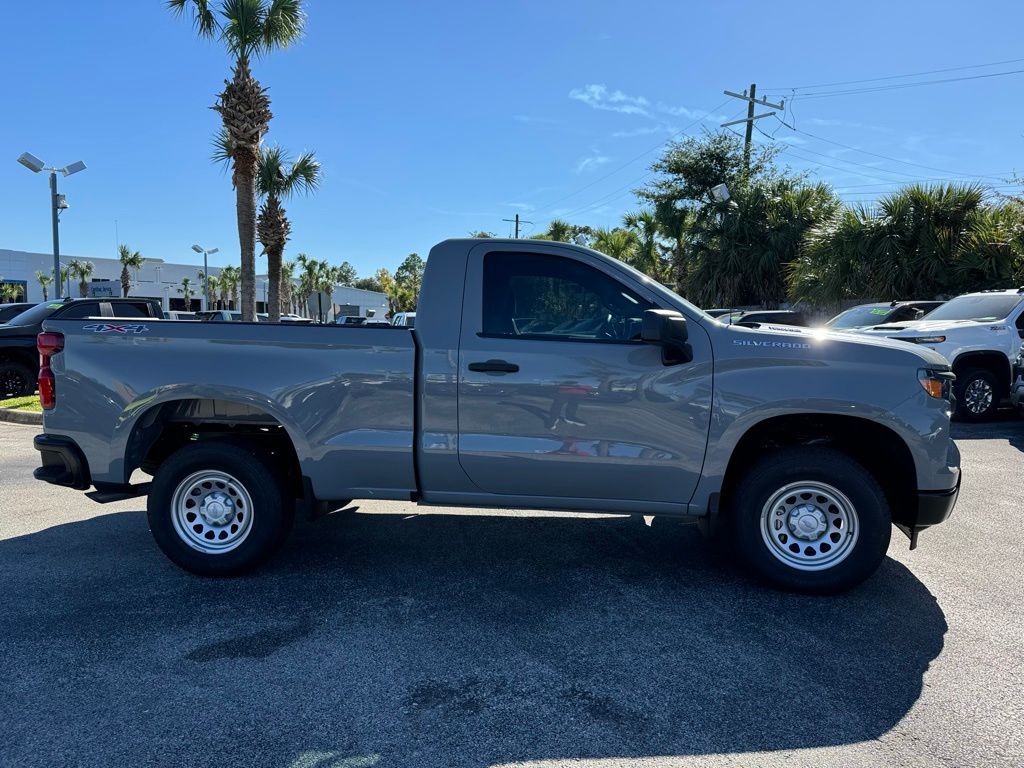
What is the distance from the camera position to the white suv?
9.93 metres

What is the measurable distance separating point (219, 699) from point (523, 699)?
130 centimetres

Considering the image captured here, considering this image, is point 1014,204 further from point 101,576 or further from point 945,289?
point 101,576

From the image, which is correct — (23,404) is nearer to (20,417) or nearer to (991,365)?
(20,417)

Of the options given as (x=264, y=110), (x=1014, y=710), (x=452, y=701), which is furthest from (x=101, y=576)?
(x=264, y=110)

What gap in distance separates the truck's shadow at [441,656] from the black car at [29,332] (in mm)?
7277

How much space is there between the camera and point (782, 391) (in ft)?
12.8

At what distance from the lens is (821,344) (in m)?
3.94

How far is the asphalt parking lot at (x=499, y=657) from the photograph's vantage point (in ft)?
8.82

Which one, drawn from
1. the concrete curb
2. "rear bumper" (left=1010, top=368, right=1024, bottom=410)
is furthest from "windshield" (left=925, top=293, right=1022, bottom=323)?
the concrete curb

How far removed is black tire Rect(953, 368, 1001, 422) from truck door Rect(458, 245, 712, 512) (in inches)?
326

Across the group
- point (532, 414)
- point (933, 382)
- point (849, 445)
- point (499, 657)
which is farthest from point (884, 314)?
point (499, 657)

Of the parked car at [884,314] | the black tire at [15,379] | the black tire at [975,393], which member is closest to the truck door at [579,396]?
the black tire at [975,393]

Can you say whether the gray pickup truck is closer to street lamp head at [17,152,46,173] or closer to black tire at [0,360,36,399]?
black tire at [0,360,36,399]

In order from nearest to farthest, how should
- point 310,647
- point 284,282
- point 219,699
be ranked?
1. point 219,699
2. point 310,647
3. point 284,282
